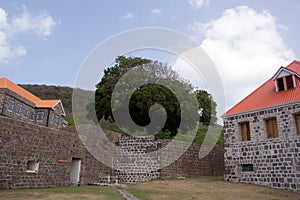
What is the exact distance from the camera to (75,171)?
1314cm

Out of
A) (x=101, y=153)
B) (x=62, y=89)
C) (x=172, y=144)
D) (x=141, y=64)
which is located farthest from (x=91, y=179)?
(x=62, y=89)

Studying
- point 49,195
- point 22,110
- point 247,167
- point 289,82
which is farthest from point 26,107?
point 289,82

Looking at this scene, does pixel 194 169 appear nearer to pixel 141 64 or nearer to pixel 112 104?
pixel 112 104

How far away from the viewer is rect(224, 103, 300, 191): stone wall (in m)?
11.3

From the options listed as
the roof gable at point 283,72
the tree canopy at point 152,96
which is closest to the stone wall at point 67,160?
the tree canopy at point 152,96

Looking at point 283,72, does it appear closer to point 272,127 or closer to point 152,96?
point 272,127

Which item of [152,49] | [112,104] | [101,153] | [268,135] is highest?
[152,49]

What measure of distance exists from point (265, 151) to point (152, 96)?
9913 mm

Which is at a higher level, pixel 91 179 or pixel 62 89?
pixel 62 89

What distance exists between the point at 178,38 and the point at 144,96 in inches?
264

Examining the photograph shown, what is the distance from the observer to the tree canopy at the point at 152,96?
2038 cm

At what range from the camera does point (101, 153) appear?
14859mm

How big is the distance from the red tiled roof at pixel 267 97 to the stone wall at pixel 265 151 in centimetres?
30

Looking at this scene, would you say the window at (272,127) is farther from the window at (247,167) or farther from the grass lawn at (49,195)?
the grass lawn at (49,195)
